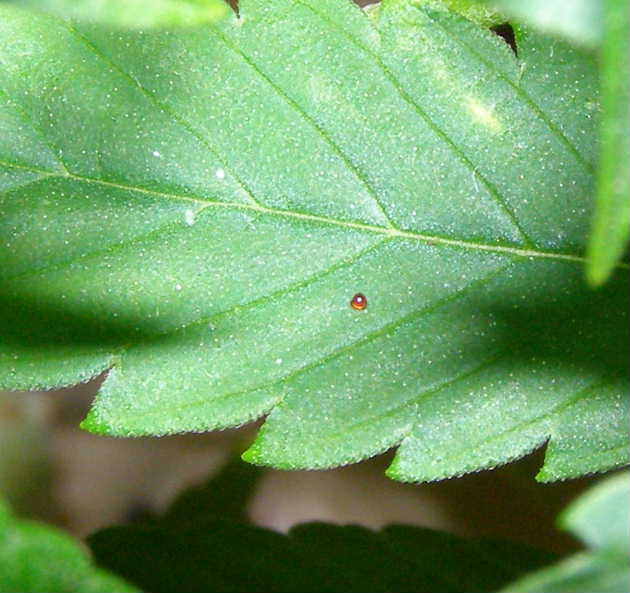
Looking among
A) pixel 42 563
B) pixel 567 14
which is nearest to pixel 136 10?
pixel 567 14

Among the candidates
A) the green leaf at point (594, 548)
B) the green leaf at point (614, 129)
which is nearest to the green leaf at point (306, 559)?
the green leaf at point (594, 548)

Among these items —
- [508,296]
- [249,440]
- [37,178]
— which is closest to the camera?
[37,178]

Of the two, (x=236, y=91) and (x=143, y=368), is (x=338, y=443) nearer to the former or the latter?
(x=143, y=368)

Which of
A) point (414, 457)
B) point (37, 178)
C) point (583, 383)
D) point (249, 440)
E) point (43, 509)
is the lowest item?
point (43, 509)

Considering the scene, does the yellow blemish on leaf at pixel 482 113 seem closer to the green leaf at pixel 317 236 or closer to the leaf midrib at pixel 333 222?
the green leaf at pixel 317 236

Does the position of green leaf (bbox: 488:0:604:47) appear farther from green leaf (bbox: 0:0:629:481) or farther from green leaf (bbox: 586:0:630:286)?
green leaf (bbox: 0:0:629:481)

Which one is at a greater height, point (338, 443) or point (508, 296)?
point (508, 296)

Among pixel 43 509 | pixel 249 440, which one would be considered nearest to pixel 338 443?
pixel 249 440

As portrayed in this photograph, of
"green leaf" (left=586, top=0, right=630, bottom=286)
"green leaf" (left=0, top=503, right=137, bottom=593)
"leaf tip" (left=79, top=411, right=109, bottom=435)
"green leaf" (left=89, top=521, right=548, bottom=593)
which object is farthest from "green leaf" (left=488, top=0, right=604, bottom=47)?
"green leaf" (left=89, top=521, right=548, bottom=593)
